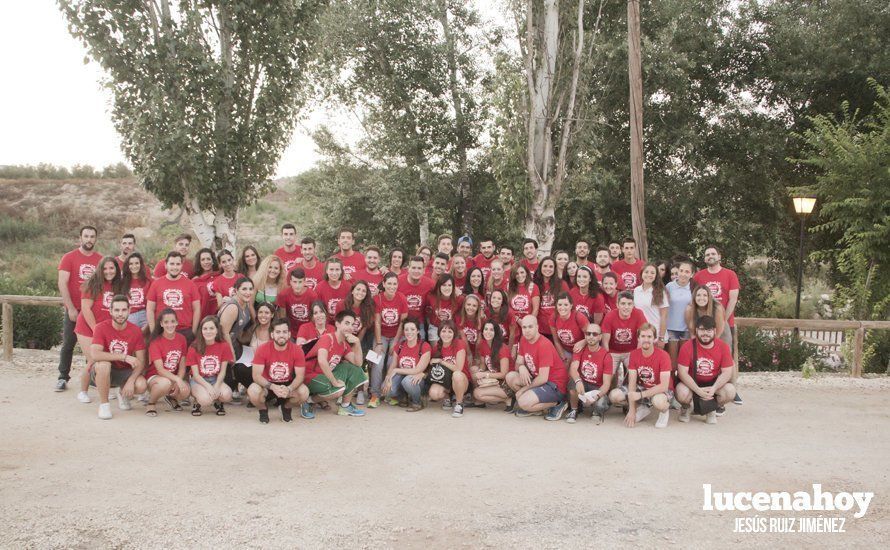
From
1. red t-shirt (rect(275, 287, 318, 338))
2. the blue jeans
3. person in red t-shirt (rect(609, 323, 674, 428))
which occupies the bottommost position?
the blue jeans

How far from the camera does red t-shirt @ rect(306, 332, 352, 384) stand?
6.28m

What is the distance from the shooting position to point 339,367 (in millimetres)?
6441

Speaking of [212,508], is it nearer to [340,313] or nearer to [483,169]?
[340,313]

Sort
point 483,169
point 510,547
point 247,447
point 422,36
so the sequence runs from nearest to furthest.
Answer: point 510,547, point 247,447, point 422,36, point 483,169

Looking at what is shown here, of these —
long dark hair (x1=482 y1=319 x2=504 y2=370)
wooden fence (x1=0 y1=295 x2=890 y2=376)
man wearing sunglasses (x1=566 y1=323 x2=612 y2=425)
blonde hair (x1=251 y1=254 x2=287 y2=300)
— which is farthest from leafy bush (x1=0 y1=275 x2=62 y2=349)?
man wearing sunglasses (x1=566 y1=323 x2=612 y2=425)

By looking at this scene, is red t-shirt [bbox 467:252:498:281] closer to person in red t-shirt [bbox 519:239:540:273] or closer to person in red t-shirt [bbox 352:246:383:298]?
person in red t-shirt [bbox 519:239:540:273]

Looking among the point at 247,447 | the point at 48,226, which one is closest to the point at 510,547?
the point at 247,447

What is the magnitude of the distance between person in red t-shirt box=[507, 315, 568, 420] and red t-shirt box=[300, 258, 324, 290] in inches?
92.5

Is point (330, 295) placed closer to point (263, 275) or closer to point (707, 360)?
point (263, 275)

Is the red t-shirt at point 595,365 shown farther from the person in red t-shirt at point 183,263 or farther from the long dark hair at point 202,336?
the person in red t-shirt at point 183,263

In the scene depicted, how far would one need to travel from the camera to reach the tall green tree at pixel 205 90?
911 cm

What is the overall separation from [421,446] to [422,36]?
13091mm

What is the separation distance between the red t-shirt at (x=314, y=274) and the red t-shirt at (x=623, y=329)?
313 centimetres

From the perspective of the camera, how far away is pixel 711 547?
11.6 feet
